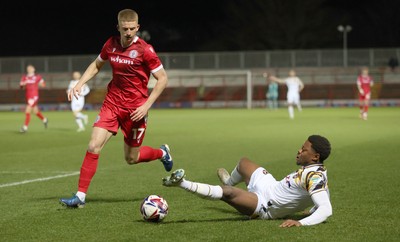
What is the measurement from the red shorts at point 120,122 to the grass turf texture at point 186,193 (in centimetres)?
86

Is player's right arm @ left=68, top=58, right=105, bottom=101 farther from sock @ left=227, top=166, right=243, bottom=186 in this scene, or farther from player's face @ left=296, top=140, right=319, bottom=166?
player's face @ left=296, top=140, right=319, bottom=166

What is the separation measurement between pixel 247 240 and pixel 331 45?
236ft

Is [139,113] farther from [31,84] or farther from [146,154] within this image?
[31,84]

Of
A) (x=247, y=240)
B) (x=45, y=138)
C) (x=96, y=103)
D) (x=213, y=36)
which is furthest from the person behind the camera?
(x=213, y=36)

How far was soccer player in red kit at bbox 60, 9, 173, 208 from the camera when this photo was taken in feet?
30.8

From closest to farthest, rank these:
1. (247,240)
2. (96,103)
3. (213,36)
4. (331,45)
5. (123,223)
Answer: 1. (247,240)
2. (123,223)
3. (96,103)
4. (331,45)
5. (213,36)

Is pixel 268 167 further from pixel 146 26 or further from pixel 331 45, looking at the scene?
pixel 146 26

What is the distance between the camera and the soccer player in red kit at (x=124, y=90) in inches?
369

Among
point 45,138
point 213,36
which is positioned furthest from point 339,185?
point 213,36

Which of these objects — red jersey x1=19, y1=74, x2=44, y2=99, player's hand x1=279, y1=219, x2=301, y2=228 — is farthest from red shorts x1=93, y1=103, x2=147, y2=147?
red jersey x1=19, y1=74, x2=44, y2=99

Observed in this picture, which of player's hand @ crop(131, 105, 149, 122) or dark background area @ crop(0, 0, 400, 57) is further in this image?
dark background area @ crop(0, 0, 400, 57)

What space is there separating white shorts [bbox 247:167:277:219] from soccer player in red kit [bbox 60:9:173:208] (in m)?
1.70

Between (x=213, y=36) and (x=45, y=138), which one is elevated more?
(x=213, y=36)

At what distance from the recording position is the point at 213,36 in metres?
83.6
